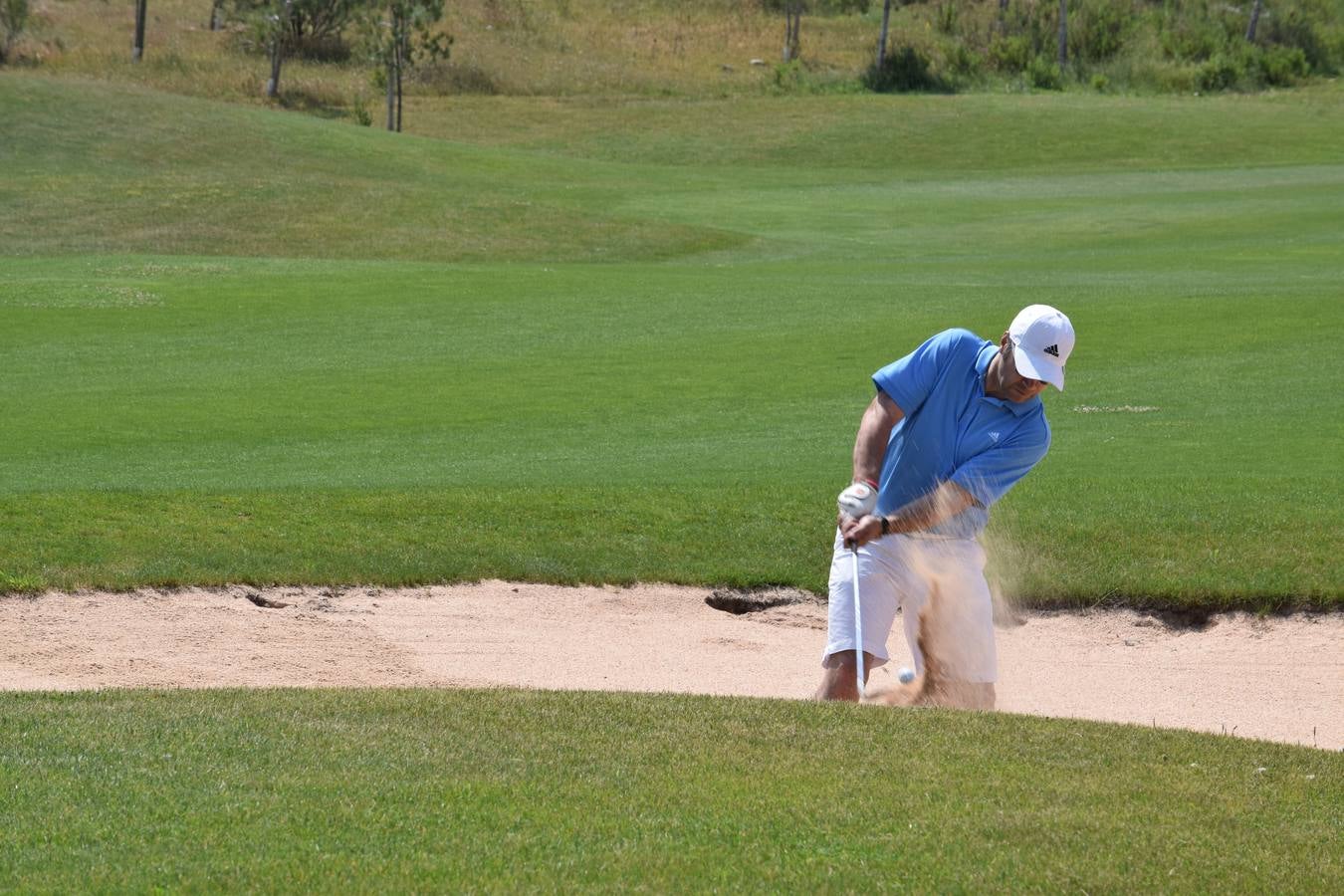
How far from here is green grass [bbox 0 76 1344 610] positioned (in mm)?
11273

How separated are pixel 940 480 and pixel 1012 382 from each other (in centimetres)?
55

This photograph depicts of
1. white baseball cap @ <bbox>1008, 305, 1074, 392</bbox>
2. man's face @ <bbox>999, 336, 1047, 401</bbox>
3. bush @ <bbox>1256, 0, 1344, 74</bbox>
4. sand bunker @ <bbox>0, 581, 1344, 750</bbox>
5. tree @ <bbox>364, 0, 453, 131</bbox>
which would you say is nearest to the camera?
white baseball cap @ <bbox>1008, 305, 1074, 392</bbox>

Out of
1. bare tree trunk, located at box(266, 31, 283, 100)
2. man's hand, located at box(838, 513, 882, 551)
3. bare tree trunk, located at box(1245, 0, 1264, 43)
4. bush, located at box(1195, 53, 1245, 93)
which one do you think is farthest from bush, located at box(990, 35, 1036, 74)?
man's hand, located at box(838, 513, 882, 551)

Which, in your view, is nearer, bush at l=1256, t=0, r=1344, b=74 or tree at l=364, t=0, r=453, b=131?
tree at l=364, t=0, r=453, b=131

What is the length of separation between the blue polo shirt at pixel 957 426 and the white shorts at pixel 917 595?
20cm

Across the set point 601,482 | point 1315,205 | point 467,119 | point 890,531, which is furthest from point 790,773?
point 467,119

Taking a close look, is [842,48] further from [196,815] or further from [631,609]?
[196,815]

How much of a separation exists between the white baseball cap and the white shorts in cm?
93

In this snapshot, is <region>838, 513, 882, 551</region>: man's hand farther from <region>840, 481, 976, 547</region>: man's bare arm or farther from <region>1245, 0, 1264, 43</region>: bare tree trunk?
<region>1245, 0, 1264, 43</region>: bare tree trunk

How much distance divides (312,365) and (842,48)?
66.6 metres

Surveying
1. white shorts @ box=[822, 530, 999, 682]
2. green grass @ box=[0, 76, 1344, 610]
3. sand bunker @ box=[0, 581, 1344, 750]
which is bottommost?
sand bunker @ box=[0, 581, 1344, 750]

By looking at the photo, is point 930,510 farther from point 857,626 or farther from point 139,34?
point 139,34

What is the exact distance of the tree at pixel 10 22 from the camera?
207 feet

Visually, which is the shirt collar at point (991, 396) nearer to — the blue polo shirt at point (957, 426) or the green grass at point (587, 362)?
the blue polo shirt at point (957, 426)
